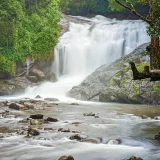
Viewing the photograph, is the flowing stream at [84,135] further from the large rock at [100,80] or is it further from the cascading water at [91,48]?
the cascading water at [91,48]

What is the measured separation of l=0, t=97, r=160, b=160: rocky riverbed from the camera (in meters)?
10.4

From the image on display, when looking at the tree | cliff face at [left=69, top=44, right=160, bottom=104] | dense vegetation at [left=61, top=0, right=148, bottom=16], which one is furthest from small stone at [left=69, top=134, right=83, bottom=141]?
dense vegetation at [left=61, top=0, right=148, bottom=16]

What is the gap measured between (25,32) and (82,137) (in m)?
26.1

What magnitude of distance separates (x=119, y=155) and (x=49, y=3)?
37.6 metres

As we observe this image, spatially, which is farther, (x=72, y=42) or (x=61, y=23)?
(x=61, y=23)

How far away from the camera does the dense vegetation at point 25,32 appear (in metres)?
33.2

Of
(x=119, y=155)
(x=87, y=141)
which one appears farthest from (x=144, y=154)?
(x=87, y=141)

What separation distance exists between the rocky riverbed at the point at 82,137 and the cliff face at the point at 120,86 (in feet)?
22.1

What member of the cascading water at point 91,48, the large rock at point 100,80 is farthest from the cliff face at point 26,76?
the large rock at point 100,80

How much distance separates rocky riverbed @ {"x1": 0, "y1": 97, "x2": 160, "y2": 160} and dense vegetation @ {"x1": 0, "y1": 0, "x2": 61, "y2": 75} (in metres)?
16.2

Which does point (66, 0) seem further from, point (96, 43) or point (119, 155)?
point (119, 155)

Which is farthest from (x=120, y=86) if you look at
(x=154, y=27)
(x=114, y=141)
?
(x=154, y=27)

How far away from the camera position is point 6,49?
34.3 meters

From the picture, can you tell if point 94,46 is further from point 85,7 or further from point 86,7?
point 85,7
